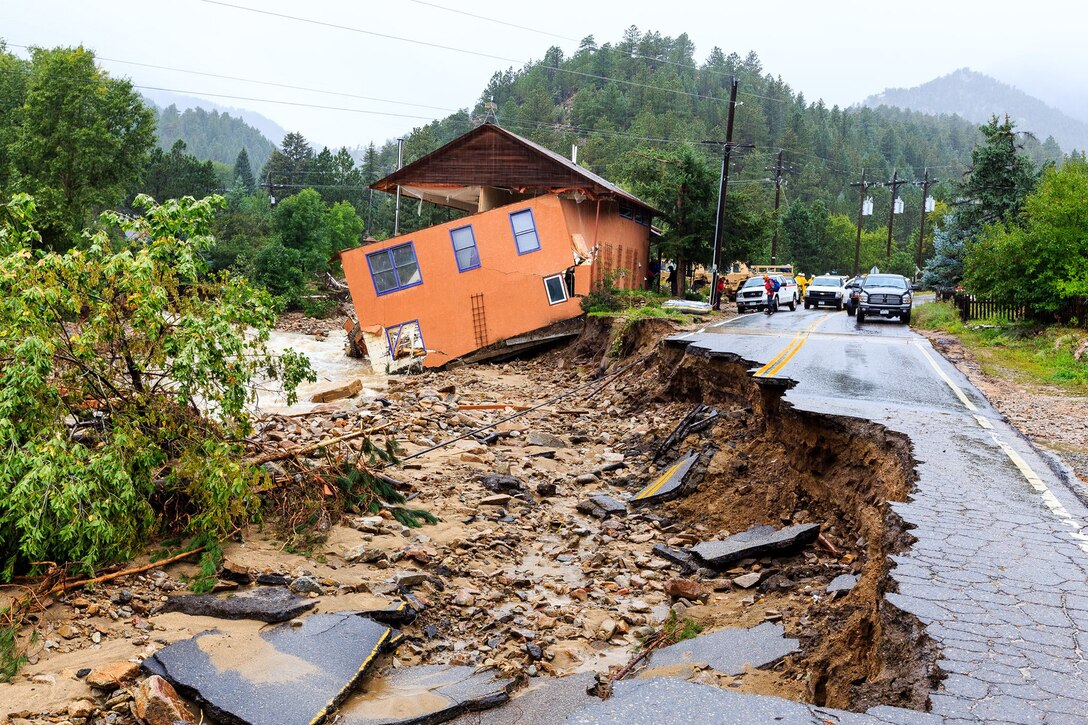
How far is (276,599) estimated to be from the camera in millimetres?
6977

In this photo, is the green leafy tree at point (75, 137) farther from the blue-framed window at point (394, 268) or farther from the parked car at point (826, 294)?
the parked car at point (826, 294)

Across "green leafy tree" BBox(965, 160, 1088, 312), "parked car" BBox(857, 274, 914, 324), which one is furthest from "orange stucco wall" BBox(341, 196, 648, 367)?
"green leafy tree" BBox(965, 160, 1088, 312)

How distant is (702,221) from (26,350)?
123 feet

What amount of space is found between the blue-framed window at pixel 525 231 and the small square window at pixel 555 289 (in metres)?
1.18

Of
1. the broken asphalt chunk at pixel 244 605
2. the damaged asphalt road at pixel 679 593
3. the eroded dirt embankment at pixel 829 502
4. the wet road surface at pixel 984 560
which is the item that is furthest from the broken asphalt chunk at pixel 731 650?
the broken asphalt chunk at pixel 244 605

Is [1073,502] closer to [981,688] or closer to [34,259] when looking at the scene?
[981,688]

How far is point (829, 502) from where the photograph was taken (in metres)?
9.16

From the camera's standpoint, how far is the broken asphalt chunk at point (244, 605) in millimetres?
6668

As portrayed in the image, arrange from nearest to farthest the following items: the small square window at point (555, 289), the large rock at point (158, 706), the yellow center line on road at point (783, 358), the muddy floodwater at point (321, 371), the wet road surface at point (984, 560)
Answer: the wet road surface at point (984, 560), the large rock at point (158, 706), the yellow center line on road at point (783, 358), the muddy floodwater at point (321, 371), the small square window at point (555, 289)

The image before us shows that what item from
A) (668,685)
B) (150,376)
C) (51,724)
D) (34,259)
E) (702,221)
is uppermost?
(702,221)

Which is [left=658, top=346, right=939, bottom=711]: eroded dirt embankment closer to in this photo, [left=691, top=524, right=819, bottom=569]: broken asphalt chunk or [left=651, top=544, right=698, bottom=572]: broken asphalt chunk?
[left=691, top=524, right=819, bottom=569]: broken asphalt chunk

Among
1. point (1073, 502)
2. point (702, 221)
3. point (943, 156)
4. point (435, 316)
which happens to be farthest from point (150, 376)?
point (943, 156)

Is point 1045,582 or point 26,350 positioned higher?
point 26,350

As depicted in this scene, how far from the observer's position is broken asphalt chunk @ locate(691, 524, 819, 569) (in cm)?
845
